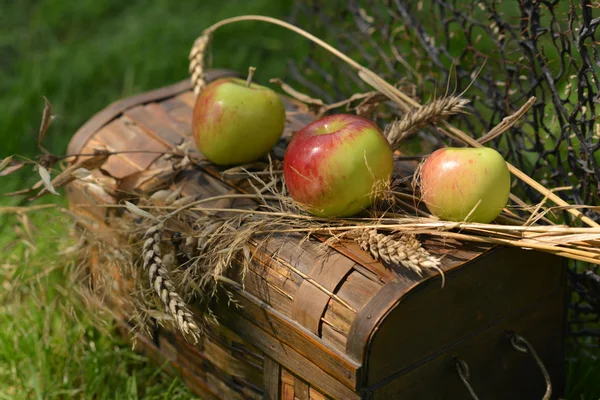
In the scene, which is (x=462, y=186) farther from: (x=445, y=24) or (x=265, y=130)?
(x=445, y=24)

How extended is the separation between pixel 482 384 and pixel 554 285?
265mm

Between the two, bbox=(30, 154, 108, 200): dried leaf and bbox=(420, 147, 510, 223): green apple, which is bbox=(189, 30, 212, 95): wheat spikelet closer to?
bbox=(30, 154, 108, 200): dried leaf

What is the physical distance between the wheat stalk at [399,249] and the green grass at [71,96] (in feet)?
2.47

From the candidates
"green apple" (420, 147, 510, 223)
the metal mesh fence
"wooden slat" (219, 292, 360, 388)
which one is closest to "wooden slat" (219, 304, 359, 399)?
"wooden slat" (219, 292, 360, 388)

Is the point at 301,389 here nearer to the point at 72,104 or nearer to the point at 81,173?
the point at 81,173

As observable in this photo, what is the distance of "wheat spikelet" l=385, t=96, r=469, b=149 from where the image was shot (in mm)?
1671

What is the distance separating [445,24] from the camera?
215 centimetres

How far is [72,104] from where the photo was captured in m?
3.27

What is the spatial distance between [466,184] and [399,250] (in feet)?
0.59

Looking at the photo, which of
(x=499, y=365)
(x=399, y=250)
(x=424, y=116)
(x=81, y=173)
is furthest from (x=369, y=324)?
(x=81, y=173)

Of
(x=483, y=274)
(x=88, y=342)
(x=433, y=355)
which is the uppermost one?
(x=483, y=274)

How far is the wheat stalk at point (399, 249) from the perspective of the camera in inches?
54.1

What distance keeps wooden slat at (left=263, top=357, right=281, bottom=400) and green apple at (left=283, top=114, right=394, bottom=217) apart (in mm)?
330

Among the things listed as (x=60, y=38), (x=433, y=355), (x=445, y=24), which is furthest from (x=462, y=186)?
(x=60, y=38)
